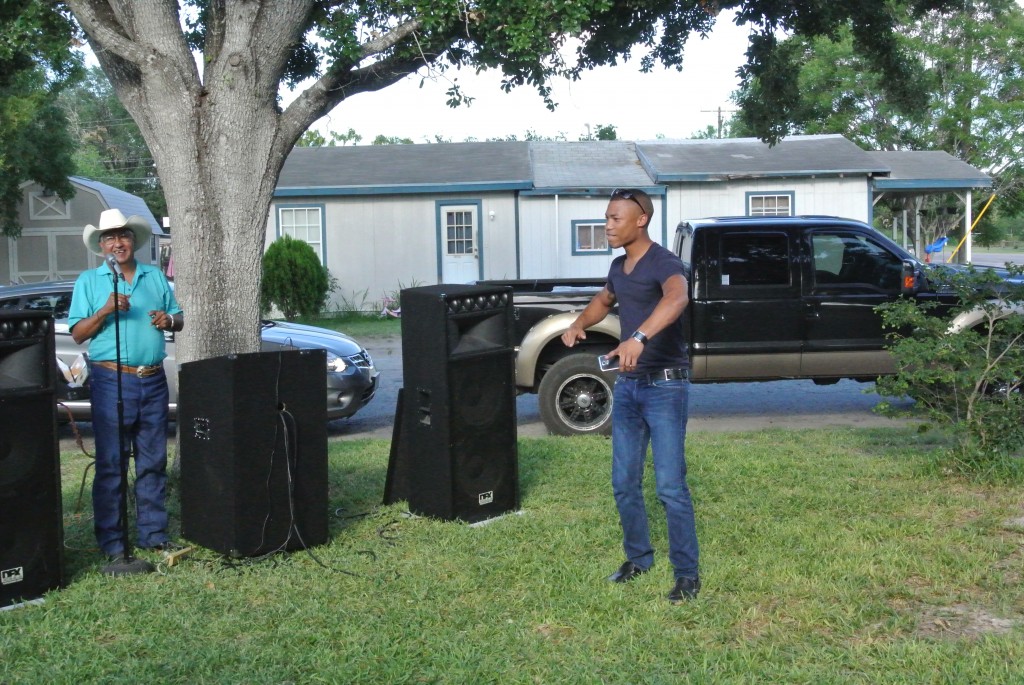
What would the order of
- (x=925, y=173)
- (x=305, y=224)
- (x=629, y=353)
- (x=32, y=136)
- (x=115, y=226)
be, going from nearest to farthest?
1. (x=629, y=353)
2. (x=115, y=226)
3. (x=305, y=224)
4. (x=925, y=173)
5. (x=32, y=136)

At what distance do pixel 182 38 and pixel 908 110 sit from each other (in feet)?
24.0

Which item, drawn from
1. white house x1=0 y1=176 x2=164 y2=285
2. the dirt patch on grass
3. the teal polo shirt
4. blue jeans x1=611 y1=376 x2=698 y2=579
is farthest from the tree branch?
white house x1=0 y1=176 x2=164 y2=285

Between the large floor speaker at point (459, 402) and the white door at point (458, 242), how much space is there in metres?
18.9

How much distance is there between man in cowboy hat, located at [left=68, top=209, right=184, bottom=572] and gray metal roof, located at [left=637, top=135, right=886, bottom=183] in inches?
767

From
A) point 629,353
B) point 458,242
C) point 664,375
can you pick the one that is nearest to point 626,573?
point 664,375

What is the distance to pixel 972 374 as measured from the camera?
7.11m

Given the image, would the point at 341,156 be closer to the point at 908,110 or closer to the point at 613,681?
the point at 908,110

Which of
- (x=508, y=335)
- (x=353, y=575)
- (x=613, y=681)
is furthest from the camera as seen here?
(x=508, y=335)

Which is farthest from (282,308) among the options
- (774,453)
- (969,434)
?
(969,434)

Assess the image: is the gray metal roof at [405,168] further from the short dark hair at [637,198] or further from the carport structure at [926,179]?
the short dark hair at [637,198]

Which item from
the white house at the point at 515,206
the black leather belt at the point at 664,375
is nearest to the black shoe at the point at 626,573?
the black leather belt at the point at 664,375

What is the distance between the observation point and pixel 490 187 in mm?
25375

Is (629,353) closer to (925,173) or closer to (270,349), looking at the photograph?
(270,349)

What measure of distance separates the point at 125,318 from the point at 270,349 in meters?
4.99
